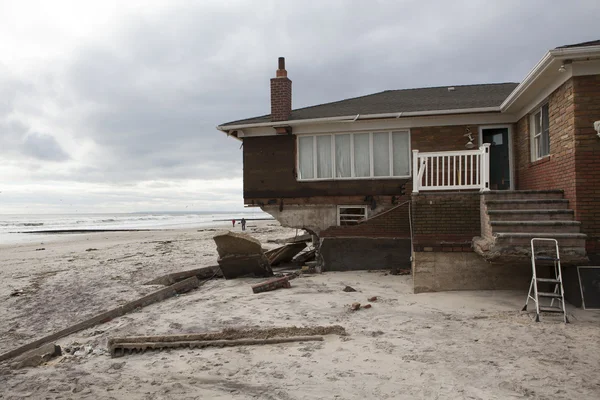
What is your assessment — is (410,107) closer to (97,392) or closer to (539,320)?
(539,320)

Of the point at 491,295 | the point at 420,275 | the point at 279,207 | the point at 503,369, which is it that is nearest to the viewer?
the point at 503,369

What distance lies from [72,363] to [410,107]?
36.3ft

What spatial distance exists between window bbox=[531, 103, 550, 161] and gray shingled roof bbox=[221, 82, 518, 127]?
165cm

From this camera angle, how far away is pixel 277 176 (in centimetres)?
1418

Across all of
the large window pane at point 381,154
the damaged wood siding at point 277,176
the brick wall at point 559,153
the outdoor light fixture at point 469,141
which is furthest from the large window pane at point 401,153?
the brick wall at point 559,153

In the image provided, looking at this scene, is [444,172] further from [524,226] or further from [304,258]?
[304,258]

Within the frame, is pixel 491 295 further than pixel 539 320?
Yes

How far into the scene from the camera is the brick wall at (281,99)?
14.0m

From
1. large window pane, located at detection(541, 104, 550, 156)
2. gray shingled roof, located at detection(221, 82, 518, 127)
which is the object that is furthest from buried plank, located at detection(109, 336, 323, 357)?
gray shingled roof, located at detection(221, 82, 518, 127)

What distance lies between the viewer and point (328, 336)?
6.23 m

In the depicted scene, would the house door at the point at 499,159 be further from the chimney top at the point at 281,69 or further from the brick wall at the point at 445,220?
the chimney top at the point at 281,69

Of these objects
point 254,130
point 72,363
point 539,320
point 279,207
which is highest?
point 254,130

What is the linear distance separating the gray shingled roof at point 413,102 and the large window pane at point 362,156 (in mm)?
819

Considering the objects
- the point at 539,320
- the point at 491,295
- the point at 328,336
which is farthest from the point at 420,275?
the point at 328,336
